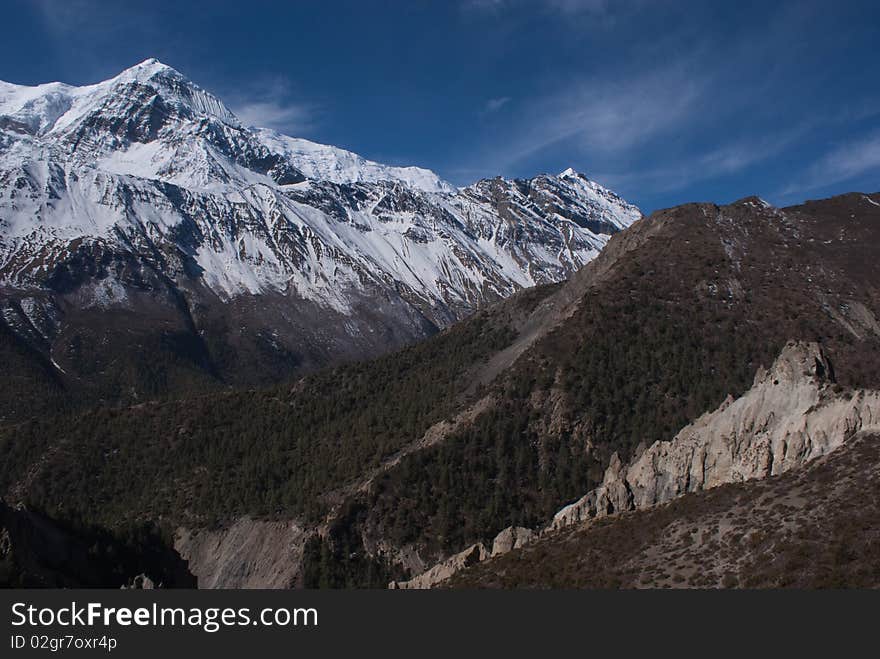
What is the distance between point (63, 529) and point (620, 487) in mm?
42924

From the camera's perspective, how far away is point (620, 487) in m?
59.8

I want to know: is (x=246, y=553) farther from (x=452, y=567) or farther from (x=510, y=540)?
(x=510, y=540)

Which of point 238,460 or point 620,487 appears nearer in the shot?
point 620,487

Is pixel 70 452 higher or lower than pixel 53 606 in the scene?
higher

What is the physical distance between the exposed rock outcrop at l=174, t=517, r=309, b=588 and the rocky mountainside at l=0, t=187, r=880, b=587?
0.32 meters

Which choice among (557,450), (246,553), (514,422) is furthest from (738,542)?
(246,553)

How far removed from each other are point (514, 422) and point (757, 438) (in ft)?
175

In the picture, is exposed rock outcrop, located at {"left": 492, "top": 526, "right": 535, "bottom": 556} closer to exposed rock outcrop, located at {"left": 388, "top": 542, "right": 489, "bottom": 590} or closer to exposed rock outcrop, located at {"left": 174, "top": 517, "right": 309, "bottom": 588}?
exposed rock outcrop, located at {"left": 388, "top": 542, "right": 489, "bottom": 590}

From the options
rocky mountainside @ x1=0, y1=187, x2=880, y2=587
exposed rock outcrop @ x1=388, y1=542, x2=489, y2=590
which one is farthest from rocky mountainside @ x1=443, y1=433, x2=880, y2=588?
rocky mountainside @ x1=0, y1=187, x2=880, y2=587

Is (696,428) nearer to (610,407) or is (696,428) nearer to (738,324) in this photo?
(610,407)

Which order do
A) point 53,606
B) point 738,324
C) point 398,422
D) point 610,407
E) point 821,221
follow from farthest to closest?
point 821,221 < point 398,422 < point 738,324 < point 610,407 < point 53,606

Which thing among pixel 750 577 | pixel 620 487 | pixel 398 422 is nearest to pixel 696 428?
pixel 620 487

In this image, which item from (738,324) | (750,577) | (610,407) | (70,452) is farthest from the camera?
(70,452)

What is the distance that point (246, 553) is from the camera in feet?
326
